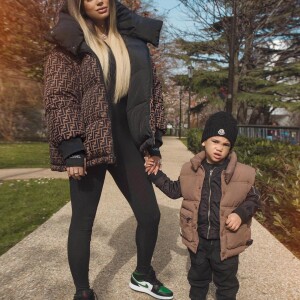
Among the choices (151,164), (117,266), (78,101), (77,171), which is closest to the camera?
(77,171)

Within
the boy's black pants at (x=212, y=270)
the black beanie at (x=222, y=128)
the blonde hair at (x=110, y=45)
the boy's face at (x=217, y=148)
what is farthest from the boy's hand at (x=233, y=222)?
the blonde hair at (x=110, y=45)

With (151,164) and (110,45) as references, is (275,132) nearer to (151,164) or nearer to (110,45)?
(151,164)

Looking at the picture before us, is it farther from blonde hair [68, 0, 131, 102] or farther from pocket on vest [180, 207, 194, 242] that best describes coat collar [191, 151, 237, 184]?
blonde hair [68, 0, 131, 102]

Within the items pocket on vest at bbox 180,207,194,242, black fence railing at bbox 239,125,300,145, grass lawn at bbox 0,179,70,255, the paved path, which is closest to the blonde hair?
pocket on vest at bbox 180,207,194,242

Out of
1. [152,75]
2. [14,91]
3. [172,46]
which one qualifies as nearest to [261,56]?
[172,46]

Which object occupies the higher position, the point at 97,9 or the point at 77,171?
the point at 97,9

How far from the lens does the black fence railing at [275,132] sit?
934cm

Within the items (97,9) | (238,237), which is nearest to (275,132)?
(238,237)

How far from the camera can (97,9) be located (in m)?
2.33

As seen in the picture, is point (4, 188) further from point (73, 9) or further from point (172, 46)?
point (172, 46)

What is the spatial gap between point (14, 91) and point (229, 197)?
7.87m

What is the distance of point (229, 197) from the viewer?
7.58 ft

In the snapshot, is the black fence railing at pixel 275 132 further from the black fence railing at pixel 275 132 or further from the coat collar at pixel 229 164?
the coat collar at pixel 229 164

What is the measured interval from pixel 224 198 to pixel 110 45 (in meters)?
1.18
